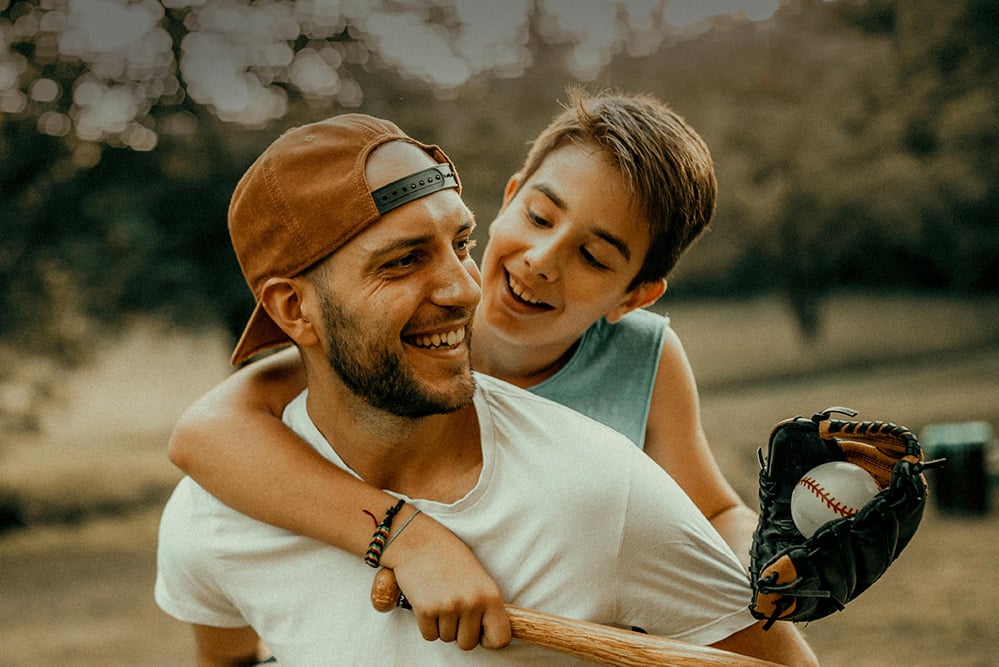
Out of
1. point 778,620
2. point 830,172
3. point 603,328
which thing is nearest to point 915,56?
point 830,172

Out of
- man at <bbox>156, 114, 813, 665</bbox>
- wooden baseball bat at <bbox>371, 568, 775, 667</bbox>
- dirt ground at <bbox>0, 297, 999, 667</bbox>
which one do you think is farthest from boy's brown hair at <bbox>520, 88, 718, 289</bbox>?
dirt ground at <bbox>0, 297, 999, 667</bbox>

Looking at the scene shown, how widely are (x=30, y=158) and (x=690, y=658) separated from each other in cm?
529

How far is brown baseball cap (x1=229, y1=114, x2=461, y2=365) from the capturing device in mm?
1359

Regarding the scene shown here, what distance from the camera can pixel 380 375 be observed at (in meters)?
1.38

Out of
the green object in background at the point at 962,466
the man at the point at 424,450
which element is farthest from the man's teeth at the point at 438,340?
the green object in background at the point at 962,466

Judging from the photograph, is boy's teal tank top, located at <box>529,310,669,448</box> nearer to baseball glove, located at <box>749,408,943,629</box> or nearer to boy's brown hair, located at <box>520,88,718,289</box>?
boy's brown hair, located at <box>520,88,718,289</box>

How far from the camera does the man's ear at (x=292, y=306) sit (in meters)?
1.44

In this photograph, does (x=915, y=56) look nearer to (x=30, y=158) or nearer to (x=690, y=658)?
(x=30, y=158)

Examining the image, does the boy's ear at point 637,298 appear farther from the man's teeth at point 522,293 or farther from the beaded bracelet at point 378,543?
the beaded bracelet at point 378,543

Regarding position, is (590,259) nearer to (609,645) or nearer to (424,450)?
(424,450)

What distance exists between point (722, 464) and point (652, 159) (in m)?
5.19

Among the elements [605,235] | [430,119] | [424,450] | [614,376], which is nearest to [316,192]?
[424,450]

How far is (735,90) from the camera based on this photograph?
6.79 metres

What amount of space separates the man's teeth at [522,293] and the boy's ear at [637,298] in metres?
0.19
